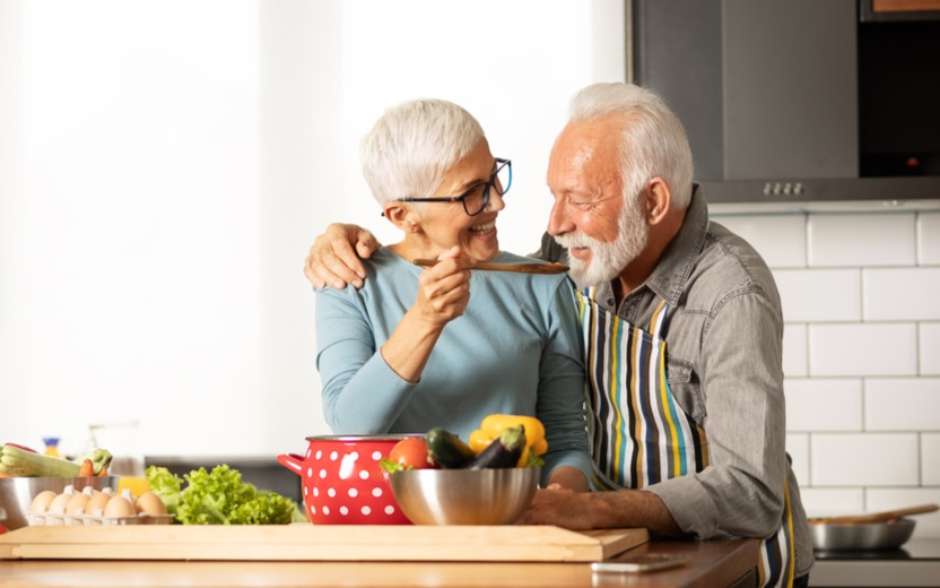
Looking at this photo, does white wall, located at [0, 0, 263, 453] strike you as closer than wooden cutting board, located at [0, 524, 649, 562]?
No

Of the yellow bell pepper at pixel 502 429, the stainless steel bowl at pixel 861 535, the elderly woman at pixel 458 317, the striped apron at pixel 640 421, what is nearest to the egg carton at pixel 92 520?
the elderly woman at pixel 458 317

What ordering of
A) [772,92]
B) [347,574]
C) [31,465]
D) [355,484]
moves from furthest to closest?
[772,92] < [31,465] < [355,484] < [347,574]

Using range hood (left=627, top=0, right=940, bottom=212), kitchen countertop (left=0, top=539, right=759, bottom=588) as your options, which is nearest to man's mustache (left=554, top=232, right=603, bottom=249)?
kitchen countertop (left=0, top=539, right=759, bottom=588)

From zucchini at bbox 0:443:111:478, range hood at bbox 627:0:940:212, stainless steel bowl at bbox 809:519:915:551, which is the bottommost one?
stainless steel bowl at bbox 809:519:915:551

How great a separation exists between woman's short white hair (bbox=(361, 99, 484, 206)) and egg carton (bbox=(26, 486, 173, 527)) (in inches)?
25.5

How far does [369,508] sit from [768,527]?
1.97 ft

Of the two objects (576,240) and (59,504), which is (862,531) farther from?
(59,504)

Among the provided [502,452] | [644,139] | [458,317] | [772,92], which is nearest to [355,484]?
[502,452]

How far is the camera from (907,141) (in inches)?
150

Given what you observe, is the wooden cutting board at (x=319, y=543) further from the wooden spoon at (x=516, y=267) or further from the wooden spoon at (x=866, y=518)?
the wooden spoon at (x=866, y=518)

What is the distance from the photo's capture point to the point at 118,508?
176 centimetres

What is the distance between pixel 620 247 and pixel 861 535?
1.42 meters

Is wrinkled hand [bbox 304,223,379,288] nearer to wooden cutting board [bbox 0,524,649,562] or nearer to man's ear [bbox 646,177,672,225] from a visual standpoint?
man's ear [bbox 646,177,672,225]

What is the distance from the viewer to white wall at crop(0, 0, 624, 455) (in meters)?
3.96
